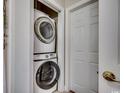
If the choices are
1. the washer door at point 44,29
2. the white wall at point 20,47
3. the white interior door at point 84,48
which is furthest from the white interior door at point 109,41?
the washer door at point 44,29

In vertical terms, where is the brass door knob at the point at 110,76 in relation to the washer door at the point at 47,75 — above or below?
above

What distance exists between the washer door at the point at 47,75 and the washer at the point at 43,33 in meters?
0.33

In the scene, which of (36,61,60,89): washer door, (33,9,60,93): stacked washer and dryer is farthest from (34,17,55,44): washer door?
(36,61,60,89): washer door

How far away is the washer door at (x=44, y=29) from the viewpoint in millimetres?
2052

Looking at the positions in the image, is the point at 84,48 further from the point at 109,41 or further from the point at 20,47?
the point at 20,47

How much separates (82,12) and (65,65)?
1324mm

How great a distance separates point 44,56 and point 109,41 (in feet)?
4.42

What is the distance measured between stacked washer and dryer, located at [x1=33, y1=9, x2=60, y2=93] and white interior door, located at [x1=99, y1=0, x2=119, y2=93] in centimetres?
117

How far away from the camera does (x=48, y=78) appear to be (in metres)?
2.43

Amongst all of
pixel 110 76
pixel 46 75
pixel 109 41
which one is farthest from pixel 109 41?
pixel 46 75

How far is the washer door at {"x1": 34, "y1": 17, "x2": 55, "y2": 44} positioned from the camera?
205 centimetres

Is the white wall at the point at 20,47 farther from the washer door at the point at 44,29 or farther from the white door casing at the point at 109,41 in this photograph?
the white door casing at the point at 109,41

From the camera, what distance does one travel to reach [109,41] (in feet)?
4.08

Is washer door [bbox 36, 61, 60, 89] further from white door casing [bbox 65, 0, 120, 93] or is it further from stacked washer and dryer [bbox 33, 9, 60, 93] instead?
white door casing [bbox 65, 0, 120, 93]
